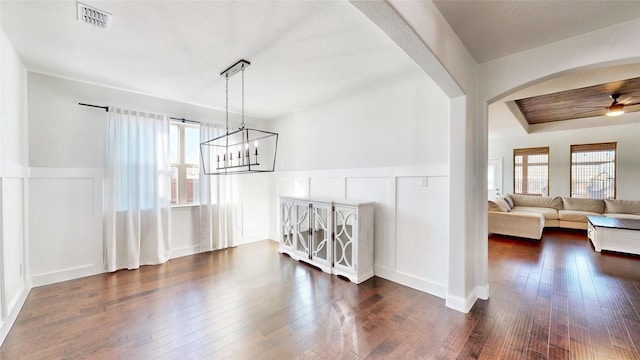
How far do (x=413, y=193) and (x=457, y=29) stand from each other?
1.69 m

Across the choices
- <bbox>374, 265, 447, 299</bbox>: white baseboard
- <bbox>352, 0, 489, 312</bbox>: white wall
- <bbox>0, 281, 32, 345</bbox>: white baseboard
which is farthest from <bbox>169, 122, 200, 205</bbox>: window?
<bbox>352, 0, 489, 312</bbox>: white wall

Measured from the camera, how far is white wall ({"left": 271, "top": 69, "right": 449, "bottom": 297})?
9.21 feet

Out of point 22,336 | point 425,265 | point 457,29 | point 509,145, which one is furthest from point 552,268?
point 22,336

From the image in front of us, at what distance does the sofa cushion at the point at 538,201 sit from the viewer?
6480mm

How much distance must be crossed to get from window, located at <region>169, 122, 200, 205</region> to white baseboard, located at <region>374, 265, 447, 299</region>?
3.25m

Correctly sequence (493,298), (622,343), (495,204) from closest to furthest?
(622,343)
(493,298)
(495,204)

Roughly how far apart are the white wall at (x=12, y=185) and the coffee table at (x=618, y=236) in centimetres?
774

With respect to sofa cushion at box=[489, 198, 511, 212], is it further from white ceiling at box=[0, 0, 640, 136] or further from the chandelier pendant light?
the chandelier pendant light

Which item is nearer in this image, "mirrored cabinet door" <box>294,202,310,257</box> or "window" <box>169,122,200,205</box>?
"mirrored cabinet door" <box>294,202,310,257</box>

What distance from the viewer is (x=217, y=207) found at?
4438 mm

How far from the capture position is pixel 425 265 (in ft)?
9.52

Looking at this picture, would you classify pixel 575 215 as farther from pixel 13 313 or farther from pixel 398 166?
pixel 13 313

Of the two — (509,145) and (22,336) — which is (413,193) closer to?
(22,336)

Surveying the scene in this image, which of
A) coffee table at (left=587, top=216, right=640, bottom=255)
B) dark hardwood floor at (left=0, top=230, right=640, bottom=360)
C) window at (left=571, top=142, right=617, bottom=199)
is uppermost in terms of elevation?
window at (left=571, top=142, right=617, bottom=199)
